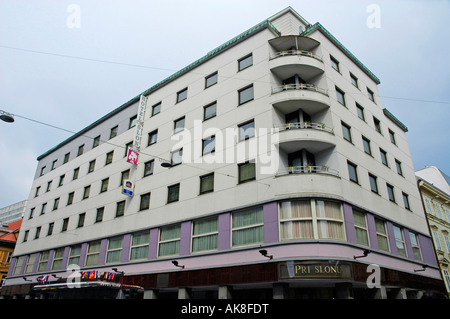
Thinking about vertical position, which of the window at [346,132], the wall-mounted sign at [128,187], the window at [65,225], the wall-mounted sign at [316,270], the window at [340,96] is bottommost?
the wall-mounted sign at [316,270]

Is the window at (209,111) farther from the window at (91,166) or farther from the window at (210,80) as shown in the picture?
the window at (91,166)

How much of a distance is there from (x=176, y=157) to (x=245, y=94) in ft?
24.4

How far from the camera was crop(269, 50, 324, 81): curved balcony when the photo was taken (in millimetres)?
22422

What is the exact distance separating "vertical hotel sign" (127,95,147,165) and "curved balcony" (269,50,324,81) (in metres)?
14.0

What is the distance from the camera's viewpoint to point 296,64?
73.1ft

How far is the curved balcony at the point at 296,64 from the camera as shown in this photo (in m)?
22.4

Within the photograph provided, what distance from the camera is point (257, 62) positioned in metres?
24.1

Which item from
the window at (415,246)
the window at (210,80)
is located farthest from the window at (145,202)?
the window at (415,246)

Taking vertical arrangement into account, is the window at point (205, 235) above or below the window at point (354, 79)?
below

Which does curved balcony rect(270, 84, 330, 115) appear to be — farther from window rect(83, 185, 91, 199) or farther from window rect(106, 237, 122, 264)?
window rect(83, 185, 91, 199)

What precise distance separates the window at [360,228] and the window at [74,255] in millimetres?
23771

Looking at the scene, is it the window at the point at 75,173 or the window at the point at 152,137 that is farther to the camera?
the window at the point at 75,173

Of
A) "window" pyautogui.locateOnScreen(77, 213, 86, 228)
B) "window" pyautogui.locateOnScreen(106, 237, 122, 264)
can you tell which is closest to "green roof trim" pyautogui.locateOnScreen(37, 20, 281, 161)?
"window" pyautogui.locateOnScreen(77, 213, 86, 228)

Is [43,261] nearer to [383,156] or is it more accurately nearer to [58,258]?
[58,258]
